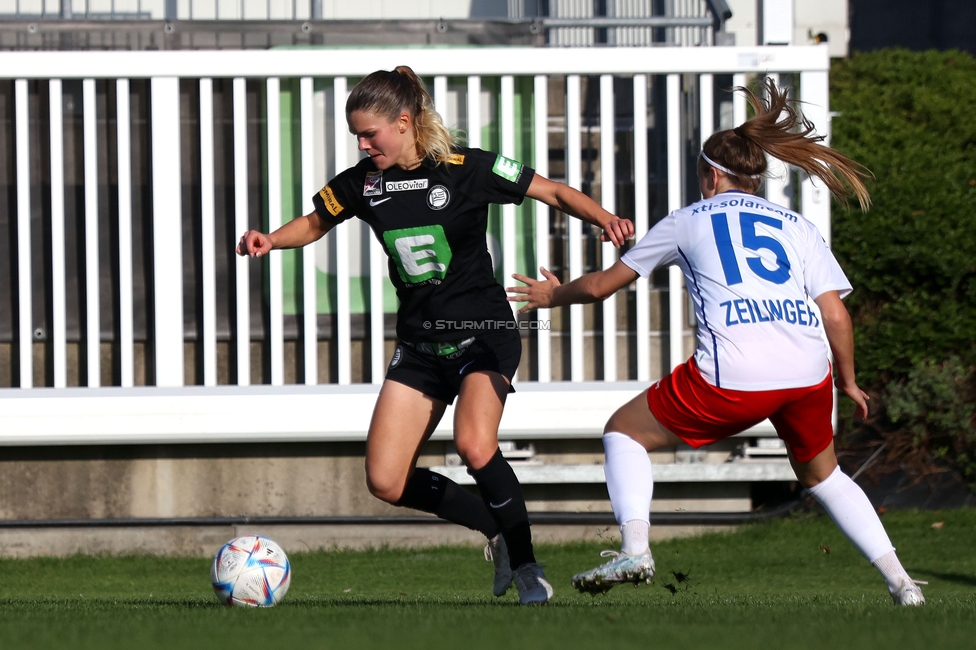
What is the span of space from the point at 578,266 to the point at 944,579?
2647mm

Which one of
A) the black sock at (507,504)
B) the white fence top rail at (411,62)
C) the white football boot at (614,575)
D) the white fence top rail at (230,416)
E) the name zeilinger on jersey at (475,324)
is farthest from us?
the white fence top rail at (411,62)

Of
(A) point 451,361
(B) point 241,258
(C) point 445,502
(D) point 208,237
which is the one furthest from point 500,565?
(D) point 208,237

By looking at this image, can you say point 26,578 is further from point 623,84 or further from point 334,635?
point 623,84

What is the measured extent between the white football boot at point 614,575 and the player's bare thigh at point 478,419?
725mm

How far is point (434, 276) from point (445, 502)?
35.1 inches

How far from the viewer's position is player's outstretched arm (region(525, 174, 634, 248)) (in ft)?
14.1

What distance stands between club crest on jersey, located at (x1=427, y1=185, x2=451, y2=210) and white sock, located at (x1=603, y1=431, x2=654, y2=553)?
3.52ft

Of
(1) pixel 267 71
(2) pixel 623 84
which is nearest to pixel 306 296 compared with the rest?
(1) pixel 267 71

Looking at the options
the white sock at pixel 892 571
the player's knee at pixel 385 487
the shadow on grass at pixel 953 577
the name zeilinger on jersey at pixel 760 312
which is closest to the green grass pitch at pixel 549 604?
the shadow on grass at pixel 953 577

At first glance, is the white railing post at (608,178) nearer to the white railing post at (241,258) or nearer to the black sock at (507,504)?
the white railing post at (241,258)

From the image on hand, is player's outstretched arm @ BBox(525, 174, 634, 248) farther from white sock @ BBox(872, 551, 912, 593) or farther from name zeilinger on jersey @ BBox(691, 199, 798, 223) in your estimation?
white sock @ BBox(872, 551, 912, 593)

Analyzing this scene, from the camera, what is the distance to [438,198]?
4559 mm

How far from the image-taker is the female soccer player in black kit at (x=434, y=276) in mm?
4492

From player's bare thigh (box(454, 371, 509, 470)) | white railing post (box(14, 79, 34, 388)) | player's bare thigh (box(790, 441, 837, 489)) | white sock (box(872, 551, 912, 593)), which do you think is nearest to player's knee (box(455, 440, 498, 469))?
player's bare thigh (box(454, 371, 509, 470))
